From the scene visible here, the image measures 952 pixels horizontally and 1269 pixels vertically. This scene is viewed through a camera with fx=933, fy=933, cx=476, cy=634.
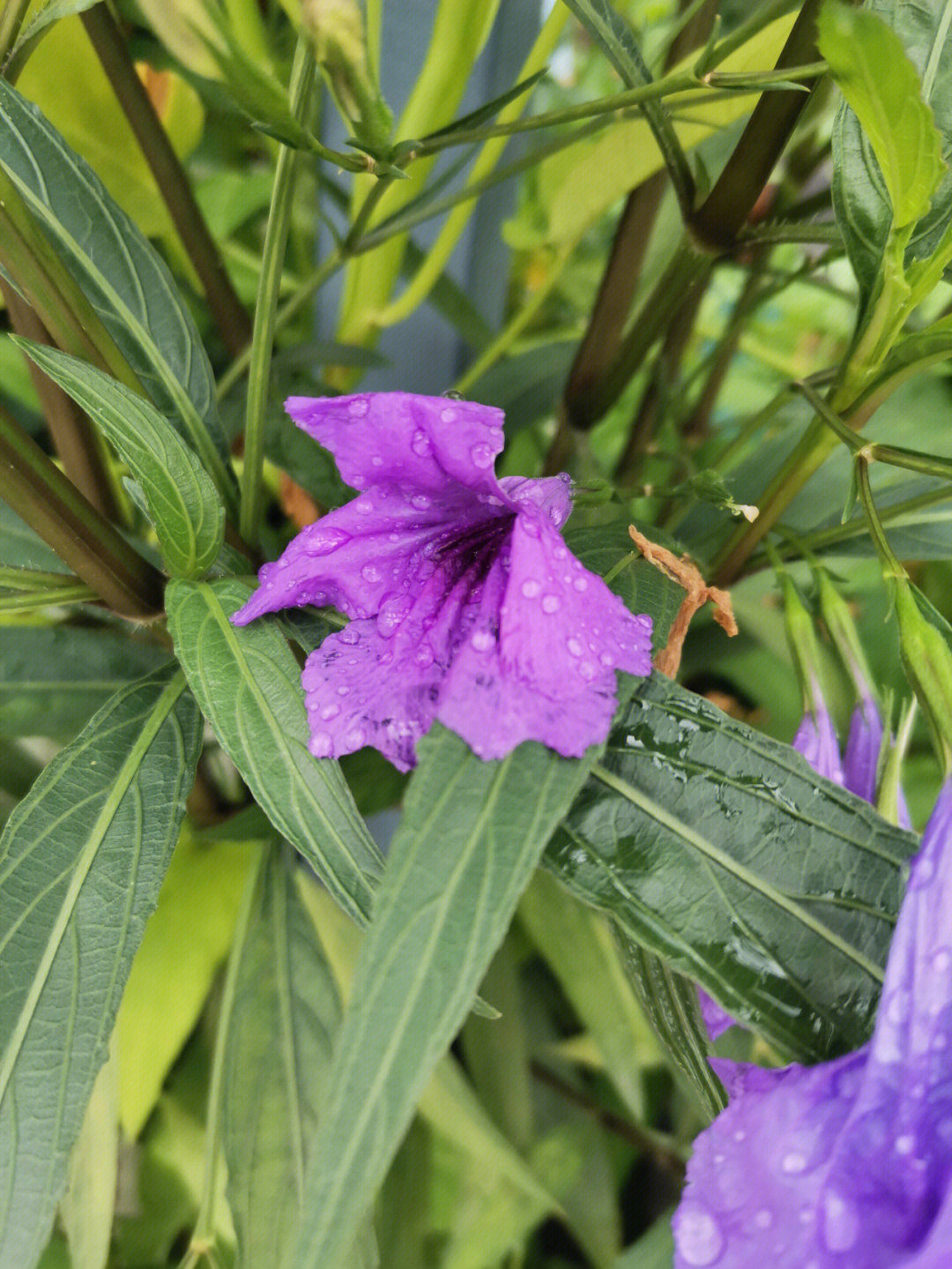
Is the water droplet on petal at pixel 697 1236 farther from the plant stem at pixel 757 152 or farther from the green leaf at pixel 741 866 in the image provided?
the plant stem at pixel 757 152

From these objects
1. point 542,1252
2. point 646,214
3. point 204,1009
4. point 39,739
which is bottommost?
point 542,1252

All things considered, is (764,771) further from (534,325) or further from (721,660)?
(534,325)

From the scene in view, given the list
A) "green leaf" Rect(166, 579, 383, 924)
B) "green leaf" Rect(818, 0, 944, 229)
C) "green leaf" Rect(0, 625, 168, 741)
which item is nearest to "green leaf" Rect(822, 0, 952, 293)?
"green leaf" Rect(818, 0, 944, 229)

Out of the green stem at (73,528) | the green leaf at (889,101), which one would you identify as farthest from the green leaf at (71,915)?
the green leaf at (889,101)

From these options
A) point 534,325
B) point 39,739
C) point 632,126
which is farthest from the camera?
point 534,325

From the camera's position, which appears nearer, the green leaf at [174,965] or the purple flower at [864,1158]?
the purple flower at [864,1158]

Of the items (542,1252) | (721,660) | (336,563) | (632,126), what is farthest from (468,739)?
(542,1252)

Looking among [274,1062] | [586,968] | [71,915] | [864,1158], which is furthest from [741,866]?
[586,968]
